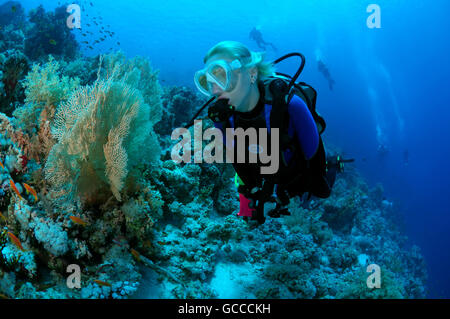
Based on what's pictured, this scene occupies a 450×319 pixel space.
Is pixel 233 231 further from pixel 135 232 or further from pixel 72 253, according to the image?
pixel 72 253

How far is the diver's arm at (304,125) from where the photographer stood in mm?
2553

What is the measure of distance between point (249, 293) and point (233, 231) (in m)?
1.12

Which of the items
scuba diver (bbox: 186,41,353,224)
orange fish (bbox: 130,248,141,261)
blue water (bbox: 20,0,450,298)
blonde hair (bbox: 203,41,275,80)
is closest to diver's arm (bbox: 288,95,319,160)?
scuba diver (bbox: 186,41,353,224)

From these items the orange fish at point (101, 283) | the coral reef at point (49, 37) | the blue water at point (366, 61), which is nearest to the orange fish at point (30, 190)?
the orange fish at point (101, 283)

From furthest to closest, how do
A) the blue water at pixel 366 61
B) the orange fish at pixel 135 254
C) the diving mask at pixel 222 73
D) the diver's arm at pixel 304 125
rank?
the blue water at pixel 366 61 < the orange fish at pixel 135 254 < the diver's arm at pixel 304 125 < the diving mask at pixel 222 73

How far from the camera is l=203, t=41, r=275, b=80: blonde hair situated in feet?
7.90

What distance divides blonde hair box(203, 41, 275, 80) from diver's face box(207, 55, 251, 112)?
0.05 m

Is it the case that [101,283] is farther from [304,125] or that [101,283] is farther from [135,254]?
[304,125]

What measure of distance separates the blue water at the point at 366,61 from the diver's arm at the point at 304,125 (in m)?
42.7

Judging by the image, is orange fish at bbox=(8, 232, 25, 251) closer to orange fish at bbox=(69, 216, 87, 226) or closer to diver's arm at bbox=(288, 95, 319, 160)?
orange fish at bbox=(69, 216, 87, 226)

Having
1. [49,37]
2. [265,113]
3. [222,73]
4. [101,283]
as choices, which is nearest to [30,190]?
[101,283]

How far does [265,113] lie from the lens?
2623mm

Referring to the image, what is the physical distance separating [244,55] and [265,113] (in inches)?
25.0

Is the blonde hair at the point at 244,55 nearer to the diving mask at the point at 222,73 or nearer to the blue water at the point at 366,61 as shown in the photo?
the diving mask at the point at 222,73
